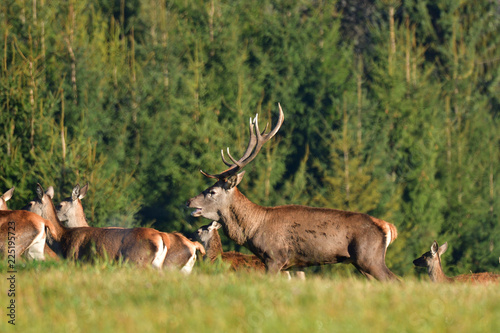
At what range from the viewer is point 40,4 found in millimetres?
19203

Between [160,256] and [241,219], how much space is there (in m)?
1.24

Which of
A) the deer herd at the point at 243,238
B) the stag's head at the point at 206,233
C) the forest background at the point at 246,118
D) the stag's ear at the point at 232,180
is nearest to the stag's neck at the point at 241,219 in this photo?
the deer herd at the point at 243,238

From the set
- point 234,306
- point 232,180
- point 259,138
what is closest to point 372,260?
point 232,180

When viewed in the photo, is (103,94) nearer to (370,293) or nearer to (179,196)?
(179,196)

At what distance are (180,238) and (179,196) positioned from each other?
8.22 m

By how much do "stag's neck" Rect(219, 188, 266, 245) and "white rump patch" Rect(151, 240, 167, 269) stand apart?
3.47ft

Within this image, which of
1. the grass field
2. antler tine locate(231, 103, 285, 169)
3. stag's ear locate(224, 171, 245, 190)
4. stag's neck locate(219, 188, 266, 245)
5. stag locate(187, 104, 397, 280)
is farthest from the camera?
antler tine locate(231, 103, 285, 169)

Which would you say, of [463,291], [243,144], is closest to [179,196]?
[243,144]

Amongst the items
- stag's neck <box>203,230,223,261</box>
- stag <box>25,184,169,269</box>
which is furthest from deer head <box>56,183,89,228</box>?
stag <box>25,184,169,269</box>

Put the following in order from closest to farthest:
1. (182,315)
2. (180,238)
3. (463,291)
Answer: (182,315), (463,291), (180,238)

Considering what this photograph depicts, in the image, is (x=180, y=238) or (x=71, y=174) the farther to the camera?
(x=71, y=174)

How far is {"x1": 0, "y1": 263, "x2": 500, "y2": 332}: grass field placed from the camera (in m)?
4.99

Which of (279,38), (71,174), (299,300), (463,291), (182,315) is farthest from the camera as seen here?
(279,38)

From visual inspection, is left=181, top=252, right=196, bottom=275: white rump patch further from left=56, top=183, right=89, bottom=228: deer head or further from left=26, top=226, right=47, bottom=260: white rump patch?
left=56, top=183, right=89, bottom=228: deer head
